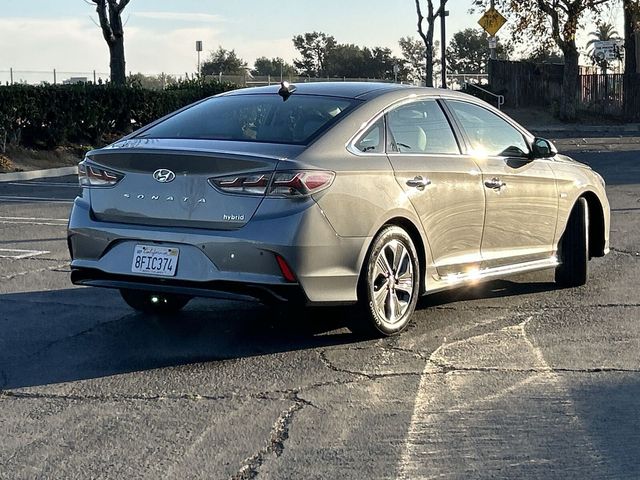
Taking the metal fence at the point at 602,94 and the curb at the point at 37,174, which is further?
the metal fence at the point at 602,94

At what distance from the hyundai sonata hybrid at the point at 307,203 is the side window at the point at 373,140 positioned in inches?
0.4

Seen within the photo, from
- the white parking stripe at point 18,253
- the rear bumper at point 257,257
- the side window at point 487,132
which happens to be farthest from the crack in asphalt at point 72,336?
the white parking stripe at point 18,253

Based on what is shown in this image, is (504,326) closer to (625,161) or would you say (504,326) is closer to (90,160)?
(90,160)

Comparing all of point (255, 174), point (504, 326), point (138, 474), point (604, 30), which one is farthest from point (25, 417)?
point (604, 30)

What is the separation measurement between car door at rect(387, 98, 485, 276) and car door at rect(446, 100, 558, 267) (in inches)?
6.2

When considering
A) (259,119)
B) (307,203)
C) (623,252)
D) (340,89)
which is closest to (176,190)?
(307,203)

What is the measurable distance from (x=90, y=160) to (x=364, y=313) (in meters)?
1.92

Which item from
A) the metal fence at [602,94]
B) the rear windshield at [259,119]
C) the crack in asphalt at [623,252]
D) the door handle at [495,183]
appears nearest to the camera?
the rear windshield at [259,119]

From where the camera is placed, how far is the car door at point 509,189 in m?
7.68

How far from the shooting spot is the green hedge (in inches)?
843

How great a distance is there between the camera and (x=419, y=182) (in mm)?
6898

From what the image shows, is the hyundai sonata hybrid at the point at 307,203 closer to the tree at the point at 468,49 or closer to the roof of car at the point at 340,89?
the roof of car at the point at 340,89

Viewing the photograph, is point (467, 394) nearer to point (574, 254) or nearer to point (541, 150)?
point (541, 150)

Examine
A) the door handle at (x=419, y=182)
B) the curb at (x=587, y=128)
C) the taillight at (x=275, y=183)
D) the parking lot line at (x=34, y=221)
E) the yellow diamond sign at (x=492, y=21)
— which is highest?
the yellow diamond sign at (x=492, y=21)
